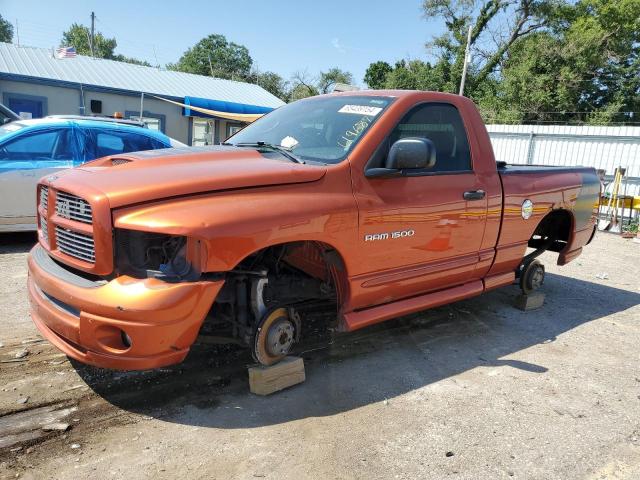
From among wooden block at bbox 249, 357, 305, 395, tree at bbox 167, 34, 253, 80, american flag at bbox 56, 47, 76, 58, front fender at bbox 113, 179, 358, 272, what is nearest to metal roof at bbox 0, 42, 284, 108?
american flag at bbox 56, 47, 76, 58

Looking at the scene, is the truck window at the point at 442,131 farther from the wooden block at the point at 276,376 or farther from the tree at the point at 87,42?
the tree at the point at 87,42

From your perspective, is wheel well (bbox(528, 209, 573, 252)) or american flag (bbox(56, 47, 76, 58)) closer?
wheel well (bbox(528, 209, 573, 252))

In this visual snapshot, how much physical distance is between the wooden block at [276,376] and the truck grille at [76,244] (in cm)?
126

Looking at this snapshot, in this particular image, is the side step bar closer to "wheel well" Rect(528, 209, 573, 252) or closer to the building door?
"wheel well" Rect(528, 209, 573, 252)

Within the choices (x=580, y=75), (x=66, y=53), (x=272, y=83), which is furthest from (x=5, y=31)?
(x=580, y=75)

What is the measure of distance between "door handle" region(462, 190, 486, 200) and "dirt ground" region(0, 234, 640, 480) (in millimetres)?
1328

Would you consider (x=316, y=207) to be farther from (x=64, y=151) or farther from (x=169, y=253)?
(x=64, y=151)

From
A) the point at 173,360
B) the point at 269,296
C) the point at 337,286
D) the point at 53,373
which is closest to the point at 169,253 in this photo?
the point at 173,360

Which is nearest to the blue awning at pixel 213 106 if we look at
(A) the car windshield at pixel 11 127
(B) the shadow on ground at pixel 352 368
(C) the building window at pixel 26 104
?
(C) the building window at pixel 26 104

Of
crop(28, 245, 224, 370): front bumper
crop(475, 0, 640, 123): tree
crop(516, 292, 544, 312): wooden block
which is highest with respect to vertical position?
crop(475, 0, 640, 123): tree

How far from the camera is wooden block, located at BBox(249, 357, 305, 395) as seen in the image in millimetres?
3296

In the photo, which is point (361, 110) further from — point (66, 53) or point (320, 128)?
point (66, 53)

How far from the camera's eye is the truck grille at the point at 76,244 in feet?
9.11

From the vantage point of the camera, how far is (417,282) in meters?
3.98
